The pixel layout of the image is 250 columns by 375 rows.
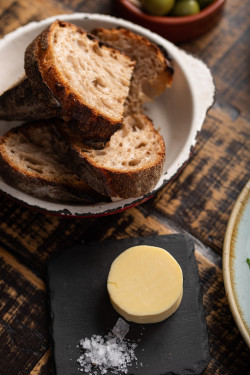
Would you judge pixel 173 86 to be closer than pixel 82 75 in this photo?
No

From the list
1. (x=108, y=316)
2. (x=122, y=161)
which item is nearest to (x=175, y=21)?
(x=122, y=161)

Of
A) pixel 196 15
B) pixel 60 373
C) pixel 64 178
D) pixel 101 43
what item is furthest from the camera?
pixel 196 15

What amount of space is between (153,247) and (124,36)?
2.42 feet

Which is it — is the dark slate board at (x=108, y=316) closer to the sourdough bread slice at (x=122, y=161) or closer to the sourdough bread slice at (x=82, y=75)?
the sourdough bread slice at (x=122, y=161)

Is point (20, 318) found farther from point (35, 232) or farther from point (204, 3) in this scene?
point (204, 3)

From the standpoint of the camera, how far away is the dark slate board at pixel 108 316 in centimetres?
132

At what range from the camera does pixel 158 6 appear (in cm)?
182

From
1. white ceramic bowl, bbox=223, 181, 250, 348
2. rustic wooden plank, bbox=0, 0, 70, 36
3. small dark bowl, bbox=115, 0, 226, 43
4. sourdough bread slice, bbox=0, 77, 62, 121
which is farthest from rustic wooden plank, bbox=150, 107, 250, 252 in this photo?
rustic wooden plank, bbox=0, 0, 70, 36

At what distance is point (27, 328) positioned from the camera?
1.39 m

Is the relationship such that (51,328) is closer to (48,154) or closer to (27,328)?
(27,328)

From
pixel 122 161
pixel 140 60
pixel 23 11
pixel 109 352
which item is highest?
pixel 23 11

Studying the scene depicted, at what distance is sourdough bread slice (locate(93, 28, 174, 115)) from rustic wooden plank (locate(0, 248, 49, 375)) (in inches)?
25.3

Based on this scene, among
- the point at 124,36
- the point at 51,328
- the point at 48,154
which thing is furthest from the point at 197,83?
the point at 51,328

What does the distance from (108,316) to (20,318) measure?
0.88ft
